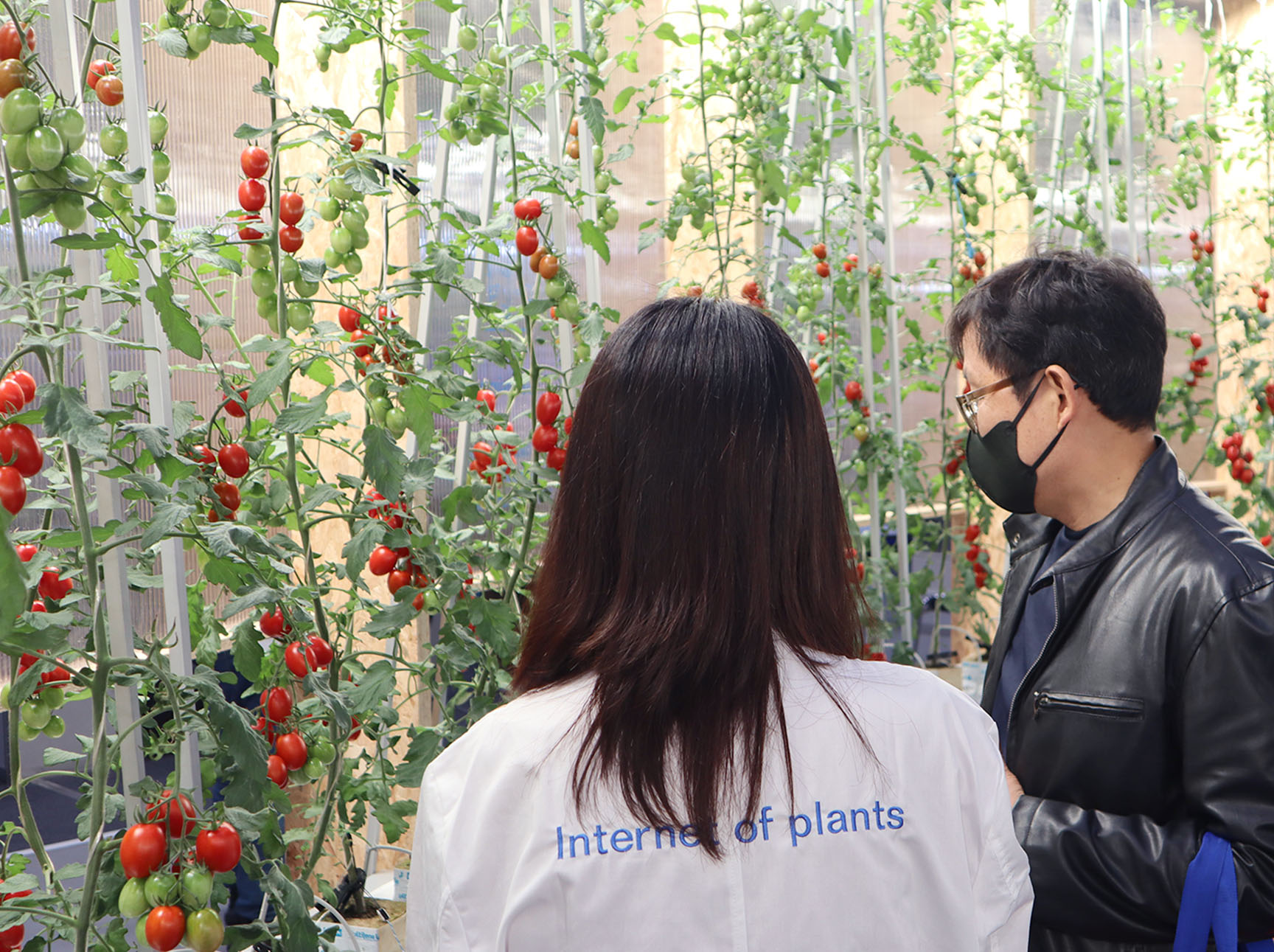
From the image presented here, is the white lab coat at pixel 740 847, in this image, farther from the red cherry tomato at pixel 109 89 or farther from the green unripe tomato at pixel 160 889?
the red cherry tomato at pixel 109 89

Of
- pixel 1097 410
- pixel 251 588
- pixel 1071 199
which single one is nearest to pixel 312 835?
pixel 251 588

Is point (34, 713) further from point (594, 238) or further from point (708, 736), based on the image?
point (594, 238)

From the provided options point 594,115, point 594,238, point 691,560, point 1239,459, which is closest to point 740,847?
point 691,560

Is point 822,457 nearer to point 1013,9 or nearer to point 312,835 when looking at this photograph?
point 312,835

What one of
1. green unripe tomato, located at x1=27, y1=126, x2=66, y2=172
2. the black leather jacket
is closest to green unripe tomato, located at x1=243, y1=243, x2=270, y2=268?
green unripe tomato, located at x1=27, y1=126, x2=66, y2=172

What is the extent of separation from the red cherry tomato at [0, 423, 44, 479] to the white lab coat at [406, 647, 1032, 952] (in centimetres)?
42

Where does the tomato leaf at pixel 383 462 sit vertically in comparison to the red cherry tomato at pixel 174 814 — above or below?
above

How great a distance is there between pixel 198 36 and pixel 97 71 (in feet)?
0.35

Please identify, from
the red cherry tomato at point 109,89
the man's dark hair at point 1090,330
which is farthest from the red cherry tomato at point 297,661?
the man's dark hair at point 1090,330

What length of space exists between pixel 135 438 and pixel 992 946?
87cm

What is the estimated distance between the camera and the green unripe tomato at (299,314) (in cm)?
136

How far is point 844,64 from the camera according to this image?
2.30 meters

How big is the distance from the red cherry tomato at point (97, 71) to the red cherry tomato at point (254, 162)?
0.16m

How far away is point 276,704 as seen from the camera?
4.12 ft
